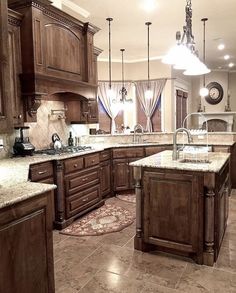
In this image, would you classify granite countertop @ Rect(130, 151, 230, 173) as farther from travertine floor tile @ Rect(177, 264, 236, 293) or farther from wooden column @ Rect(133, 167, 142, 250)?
travertine floor tile @ Rect(177, 264, 236, 293)

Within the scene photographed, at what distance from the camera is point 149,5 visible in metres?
4.21

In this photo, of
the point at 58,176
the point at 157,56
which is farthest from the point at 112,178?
the point at 157,56

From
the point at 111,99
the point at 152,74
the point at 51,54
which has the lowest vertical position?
the point at 111,99

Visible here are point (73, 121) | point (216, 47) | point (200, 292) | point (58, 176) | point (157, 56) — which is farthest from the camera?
point (157, 56)

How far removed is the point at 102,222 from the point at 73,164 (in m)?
0.87

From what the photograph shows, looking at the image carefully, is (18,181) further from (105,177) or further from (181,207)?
(105,177)

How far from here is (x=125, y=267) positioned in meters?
2.61

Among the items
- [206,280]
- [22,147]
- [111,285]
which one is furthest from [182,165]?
[22,147]

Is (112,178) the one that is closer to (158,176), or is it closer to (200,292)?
(158,176)

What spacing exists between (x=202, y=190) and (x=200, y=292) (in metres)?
0.84

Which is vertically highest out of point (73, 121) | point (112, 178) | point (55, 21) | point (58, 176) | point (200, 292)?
point (55, 21)

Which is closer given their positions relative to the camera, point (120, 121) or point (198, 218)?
point (198, 218)

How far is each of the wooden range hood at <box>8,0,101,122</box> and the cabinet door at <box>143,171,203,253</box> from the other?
5.85 ft

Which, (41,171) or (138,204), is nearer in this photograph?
(138,204)
